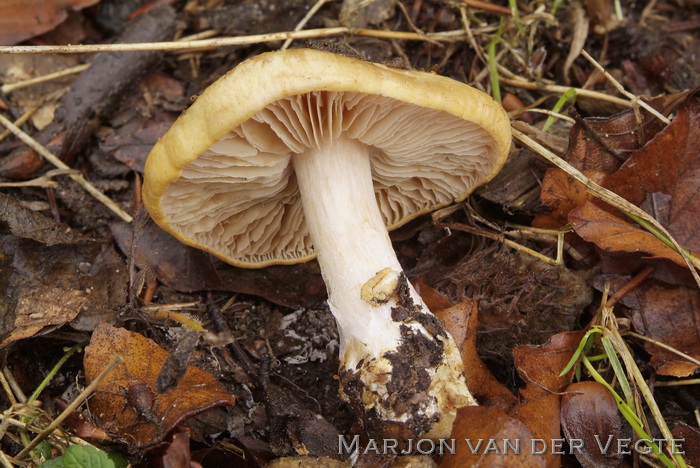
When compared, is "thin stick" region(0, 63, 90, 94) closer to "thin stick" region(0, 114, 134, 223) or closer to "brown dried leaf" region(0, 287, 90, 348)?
"thin stick" region(0, 114, 134, 223)

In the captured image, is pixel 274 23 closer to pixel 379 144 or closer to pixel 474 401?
pixel 379 144

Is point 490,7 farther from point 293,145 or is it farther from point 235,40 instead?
point 293,145

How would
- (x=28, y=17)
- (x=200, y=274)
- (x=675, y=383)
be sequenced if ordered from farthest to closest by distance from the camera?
(x=28, y=17) < (x=200, y=274) < (x=675, y=383)

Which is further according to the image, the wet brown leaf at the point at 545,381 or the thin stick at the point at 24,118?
the thin stick at the point at 24,118

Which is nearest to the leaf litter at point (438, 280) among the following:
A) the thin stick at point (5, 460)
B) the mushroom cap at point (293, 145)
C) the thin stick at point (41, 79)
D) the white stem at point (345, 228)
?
the thin stick at point (41, 79)

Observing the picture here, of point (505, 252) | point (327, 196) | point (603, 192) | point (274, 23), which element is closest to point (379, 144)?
point (327, 196)

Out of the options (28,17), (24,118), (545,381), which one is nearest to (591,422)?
(545,381)

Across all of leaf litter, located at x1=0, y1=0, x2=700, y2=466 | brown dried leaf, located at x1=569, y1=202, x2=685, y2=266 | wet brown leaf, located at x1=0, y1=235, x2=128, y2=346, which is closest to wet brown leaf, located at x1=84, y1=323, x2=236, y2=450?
leaf litter, located at x1=0, y1=0, x2=700, y2=466

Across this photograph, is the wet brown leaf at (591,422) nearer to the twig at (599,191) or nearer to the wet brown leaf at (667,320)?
the wet brown leaf at (667,320)
